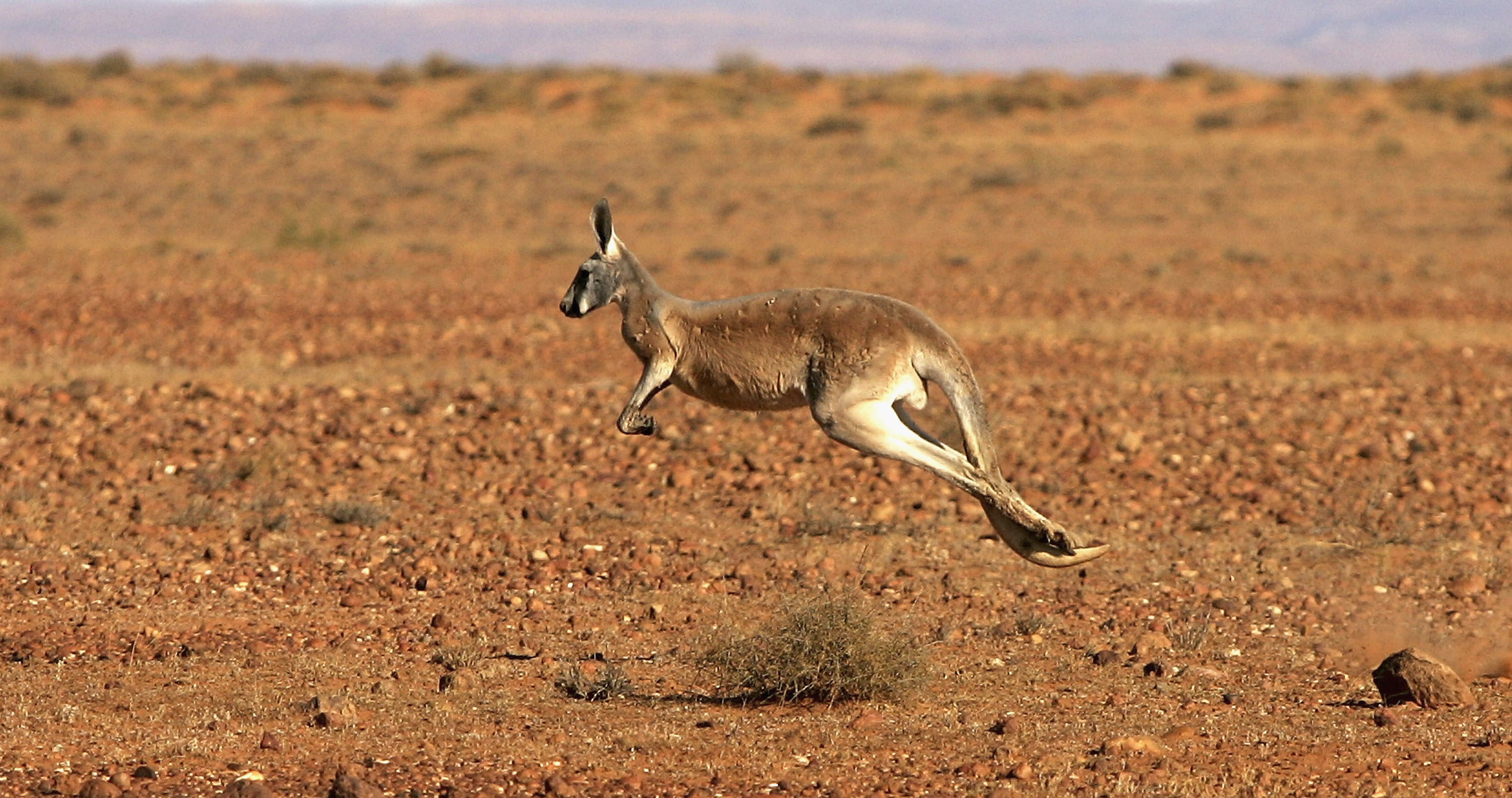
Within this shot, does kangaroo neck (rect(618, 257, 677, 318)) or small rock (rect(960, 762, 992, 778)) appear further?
kangaroo neck (rect(618, 257, 677, 318))

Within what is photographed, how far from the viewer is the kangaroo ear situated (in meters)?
7.06

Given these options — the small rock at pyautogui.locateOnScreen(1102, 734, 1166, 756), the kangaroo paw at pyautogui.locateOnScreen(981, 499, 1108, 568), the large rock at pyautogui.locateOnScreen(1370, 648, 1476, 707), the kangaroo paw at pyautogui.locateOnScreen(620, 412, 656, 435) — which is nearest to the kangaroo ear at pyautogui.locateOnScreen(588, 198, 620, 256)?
the kangaroo paw at pyautogui.locateOnScreen(620, 412, 656, 435)

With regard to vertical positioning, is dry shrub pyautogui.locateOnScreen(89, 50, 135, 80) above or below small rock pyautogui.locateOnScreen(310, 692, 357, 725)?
above

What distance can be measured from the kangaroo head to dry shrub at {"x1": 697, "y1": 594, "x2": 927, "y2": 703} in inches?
67.1

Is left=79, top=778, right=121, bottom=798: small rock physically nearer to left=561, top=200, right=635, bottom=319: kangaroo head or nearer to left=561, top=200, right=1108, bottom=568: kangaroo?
left=561, top=200, right=1108, bottom=568: kangaroo

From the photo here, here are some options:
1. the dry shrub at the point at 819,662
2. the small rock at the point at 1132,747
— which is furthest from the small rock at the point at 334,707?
the small rock at the point at 1132,747

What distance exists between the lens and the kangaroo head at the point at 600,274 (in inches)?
282

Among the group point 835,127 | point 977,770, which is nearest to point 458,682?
point 977,770

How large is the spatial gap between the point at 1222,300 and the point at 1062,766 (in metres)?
14.9

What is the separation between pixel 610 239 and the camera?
7.34 m

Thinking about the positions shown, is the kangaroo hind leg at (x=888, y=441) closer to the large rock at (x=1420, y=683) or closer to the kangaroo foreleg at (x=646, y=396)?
the kangaroo foreleg at (x=646, y=396)

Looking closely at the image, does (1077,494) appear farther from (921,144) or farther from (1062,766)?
(921,144)

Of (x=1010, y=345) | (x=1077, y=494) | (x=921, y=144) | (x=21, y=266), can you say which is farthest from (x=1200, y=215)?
(x=1077, y=494)

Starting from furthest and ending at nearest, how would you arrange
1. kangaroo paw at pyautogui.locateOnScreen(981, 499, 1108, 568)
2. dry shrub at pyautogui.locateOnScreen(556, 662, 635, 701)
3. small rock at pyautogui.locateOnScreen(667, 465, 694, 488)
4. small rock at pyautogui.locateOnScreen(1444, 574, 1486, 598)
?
small rock at pyautogui.locateOnScreen(667, 465, 694, 488), small rock at pyautogui.locateOnScreen(1444, 574, 1486, 598), dry shrub at pyautogui.locateOnScreen(556, 662, 635, 701), kangaroo paw at pyautogui.locateOnScreen(981, 499, 1108, 568)
